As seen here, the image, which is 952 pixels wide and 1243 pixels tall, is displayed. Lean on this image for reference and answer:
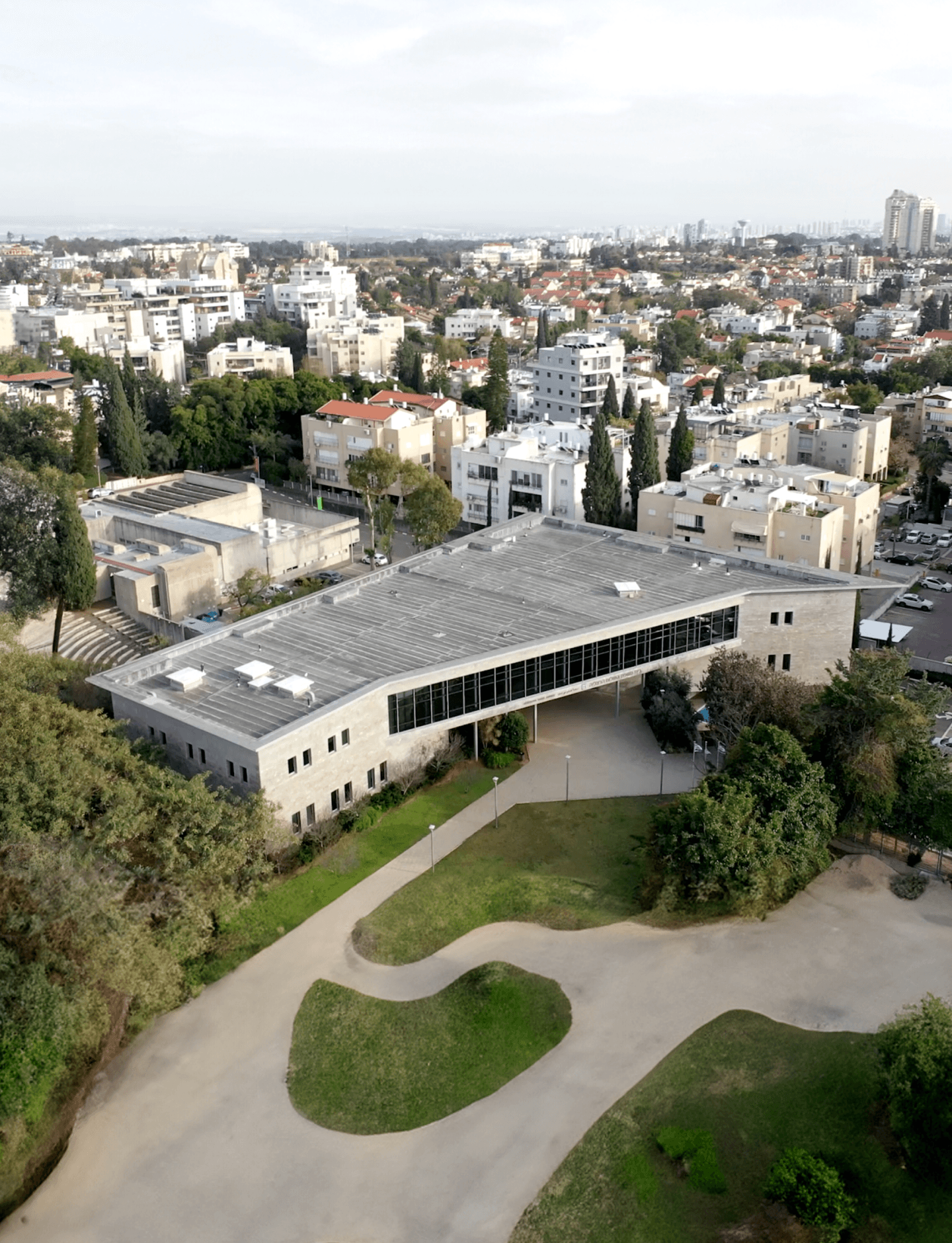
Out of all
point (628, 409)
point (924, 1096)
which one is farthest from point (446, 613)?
point (628, 409)

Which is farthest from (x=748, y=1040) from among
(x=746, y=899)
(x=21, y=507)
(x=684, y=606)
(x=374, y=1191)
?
(x=21, y=507)

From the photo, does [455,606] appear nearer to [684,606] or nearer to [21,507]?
[684,606]

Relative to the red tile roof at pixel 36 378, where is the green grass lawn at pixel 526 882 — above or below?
below

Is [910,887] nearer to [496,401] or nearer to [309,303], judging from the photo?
[496,401]

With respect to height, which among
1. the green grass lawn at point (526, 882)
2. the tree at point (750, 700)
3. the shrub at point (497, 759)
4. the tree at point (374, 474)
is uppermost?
the tree at point (374, 474)

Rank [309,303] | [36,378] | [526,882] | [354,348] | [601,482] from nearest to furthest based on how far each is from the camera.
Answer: [526,882] < [601,482] < [36,378] < [354,348] < [309,303]

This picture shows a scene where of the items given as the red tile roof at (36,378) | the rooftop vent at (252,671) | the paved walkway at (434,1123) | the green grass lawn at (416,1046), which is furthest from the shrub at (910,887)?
the red tile roof at (36,378)

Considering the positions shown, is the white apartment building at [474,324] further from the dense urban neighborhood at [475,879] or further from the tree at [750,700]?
the tree at [750,700]
